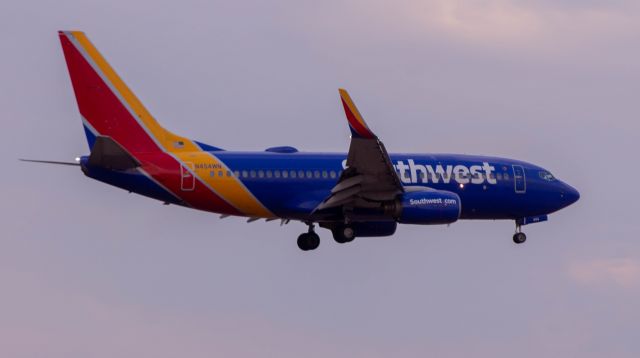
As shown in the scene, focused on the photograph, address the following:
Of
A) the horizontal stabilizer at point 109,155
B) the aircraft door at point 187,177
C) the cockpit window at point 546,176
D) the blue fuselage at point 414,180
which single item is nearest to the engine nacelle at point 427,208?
the blue fuselage at point 414,180

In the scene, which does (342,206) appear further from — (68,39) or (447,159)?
(68,39)

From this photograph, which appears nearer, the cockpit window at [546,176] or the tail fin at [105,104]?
the tail fin at [105,104]

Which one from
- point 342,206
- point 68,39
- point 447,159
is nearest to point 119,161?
point 68,39

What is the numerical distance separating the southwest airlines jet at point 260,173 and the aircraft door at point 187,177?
0.04m

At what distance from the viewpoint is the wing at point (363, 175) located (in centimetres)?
5734

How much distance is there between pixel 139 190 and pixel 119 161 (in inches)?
64.2

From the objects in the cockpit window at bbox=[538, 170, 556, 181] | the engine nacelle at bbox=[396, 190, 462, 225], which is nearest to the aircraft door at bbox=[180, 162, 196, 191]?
the engine nacelle at bbox=[396, 190, 462, 225]

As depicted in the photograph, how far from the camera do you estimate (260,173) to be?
6097cm

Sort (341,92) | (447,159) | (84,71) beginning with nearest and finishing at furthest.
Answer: (341,92) < (84,71) < (447,159)

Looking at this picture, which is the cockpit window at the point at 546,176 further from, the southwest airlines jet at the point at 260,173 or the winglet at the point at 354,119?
the winglet at the point at 354,119

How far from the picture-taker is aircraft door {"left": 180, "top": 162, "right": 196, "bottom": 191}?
59250 millimetres

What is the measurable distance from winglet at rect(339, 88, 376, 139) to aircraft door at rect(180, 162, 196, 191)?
6.31m

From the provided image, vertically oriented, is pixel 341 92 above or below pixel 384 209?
above

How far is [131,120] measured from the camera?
5994 cm
